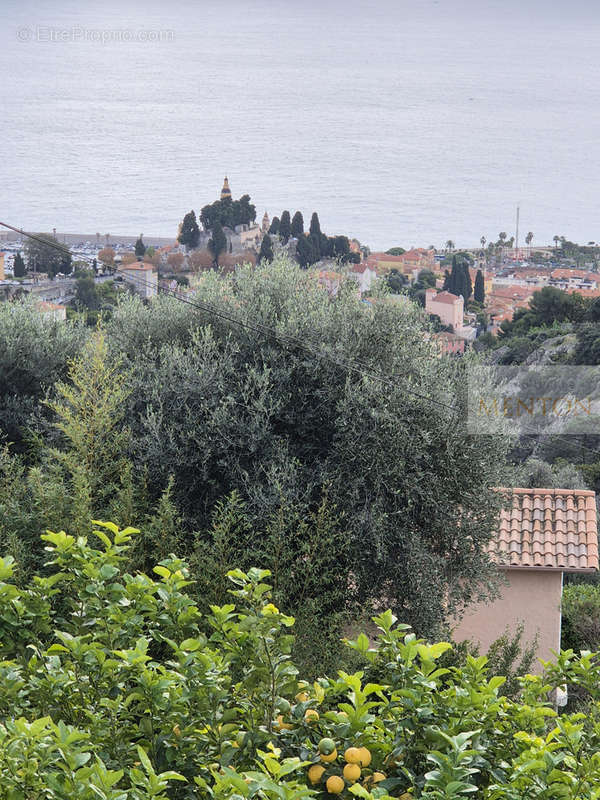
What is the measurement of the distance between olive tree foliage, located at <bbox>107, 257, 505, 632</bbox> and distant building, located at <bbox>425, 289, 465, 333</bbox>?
28306mm

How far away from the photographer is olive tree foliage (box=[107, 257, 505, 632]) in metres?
5.32

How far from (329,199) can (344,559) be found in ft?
209

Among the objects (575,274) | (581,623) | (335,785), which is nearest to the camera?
(335,785)

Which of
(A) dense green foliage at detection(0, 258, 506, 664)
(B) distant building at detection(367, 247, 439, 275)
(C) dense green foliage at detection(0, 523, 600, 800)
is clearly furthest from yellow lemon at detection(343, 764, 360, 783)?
(B) distant building at detection(367, 247, 439, 275)

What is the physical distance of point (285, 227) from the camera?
44.8 metres

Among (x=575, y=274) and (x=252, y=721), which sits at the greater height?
(x=575, y=274)

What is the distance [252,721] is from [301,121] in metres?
91.1

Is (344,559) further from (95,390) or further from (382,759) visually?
(382,759)

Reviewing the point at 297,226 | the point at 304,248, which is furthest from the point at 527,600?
the point at 297,226

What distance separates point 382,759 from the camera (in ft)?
6.77

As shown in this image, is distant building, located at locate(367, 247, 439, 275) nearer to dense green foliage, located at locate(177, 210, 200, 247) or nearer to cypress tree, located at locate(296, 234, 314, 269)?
cypress tree, located at locate(296, 234, 314, 269)

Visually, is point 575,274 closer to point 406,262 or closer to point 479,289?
point 479,289

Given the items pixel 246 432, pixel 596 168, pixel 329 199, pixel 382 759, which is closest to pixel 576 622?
pixel 246 432

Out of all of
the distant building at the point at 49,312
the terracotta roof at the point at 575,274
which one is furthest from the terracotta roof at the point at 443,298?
the distant building at the point at 49,312
